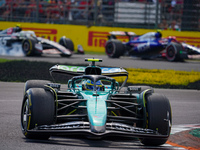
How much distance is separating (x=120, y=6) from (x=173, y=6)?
10.2 ft

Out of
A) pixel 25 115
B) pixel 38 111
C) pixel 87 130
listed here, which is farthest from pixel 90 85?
pixel 87 130

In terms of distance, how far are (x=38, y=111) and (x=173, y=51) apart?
627 inches

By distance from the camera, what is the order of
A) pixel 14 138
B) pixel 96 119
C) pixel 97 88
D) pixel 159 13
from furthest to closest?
pixel 159 13
pixel 97 88
pixel 14 138
pixel 96 119

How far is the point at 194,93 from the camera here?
42.3ft

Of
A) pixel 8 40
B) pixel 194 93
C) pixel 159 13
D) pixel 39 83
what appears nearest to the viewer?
pixel 39 83

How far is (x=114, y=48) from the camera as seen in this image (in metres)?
22.8

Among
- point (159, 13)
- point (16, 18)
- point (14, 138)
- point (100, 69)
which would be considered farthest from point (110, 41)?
point (14, 138)

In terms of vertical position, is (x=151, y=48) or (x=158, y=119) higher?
(x=158, y=119)

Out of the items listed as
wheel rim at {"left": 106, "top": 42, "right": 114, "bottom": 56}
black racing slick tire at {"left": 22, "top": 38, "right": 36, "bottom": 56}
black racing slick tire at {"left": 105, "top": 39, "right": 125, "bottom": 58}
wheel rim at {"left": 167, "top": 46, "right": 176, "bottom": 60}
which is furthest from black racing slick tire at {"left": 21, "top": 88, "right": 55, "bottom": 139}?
wheel rim at {"left": 106, "top": 42, "right": 114, "bottom": 56}

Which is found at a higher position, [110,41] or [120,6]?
[120,6]

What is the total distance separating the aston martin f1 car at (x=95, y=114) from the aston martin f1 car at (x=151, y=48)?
14.6 m

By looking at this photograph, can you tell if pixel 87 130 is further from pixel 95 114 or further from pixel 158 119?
pixel 158 119

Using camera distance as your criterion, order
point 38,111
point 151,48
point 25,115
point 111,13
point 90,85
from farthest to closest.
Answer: point 111,13
point 151,48
point 90,85
point 25,115
point 38,111

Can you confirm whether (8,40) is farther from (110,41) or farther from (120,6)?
(120,6)
